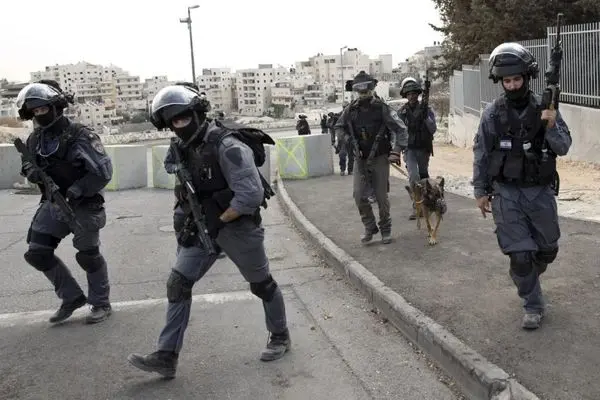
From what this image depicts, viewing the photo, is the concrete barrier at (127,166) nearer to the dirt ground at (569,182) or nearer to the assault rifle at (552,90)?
the dirt ground at (569,182)

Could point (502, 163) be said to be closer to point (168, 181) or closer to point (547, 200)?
point (547, 200)

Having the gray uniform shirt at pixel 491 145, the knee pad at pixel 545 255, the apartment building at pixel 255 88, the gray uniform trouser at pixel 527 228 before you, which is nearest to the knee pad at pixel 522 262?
the gray uniform trouser at pixel 527 228

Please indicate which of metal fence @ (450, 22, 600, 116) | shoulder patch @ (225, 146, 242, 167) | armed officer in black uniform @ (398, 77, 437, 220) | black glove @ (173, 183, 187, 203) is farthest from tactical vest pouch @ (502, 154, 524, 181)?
metal fence @ (450, 22, 600, 116)

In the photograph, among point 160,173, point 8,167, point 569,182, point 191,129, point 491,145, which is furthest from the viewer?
point 8,167

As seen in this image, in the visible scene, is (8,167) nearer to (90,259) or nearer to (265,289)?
(90,259)

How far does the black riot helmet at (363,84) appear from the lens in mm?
6781

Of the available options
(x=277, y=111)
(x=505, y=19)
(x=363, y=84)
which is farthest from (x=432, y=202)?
(x=277, y=111)

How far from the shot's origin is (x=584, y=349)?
376cm

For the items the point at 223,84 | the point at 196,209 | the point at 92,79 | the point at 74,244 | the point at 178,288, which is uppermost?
the point at 92,79

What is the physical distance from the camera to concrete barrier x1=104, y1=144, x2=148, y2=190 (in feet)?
51.3

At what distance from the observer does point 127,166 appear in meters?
15.8

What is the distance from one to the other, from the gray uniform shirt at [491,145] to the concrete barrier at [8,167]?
590 inches

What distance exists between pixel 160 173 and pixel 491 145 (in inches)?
484

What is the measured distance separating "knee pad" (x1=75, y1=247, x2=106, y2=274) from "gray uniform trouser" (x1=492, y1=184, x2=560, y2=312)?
3287mm
